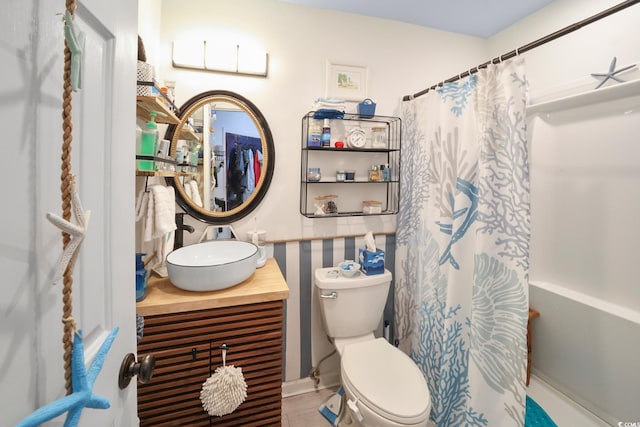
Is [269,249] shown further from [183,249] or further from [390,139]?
[390,139]

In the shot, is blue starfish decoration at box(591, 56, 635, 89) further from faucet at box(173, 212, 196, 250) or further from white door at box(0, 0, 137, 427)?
faucet at box(173, 212, 196, 250)

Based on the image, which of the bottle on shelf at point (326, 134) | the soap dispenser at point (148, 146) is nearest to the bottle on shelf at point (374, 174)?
the bottle on shelf at point (326, 134)

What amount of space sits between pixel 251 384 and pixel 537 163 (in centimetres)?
219

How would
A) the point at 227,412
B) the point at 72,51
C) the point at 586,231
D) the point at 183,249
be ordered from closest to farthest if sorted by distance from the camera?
the point at 72,51 < the point at 227,412 < the point at 183,249 < the point at 586,231

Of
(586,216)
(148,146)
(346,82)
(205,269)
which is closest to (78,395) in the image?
(205,269)

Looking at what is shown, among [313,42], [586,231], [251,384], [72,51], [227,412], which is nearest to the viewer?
[72,51]

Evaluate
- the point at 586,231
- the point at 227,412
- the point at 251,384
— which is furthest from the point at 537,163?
the point at 227,412

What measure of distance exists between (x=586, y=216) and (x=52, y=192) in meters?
2.30

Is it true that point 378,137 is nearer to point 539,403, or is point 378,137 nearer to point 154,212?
point 154,212

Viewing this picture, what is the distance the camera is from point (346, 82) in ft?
6.14

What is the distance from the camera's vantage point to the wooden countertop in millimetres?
1137

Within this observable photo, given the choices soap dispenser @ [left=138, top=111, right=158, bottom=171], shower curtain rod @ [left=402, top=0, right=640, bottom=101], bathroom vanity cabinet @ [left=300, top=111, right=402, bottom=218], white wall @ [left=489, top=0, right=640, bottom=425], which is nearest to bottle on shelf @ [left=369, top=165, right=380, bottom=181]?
bathroom vanity cabinet @ [left=300, top=111, right=402, bottom=218]

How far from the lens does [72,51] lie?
0.37m

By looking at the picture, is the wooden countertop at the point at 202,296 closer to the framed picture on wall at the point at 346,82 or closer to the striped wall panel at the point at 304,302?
the striped wall panel at the point at 304,302
